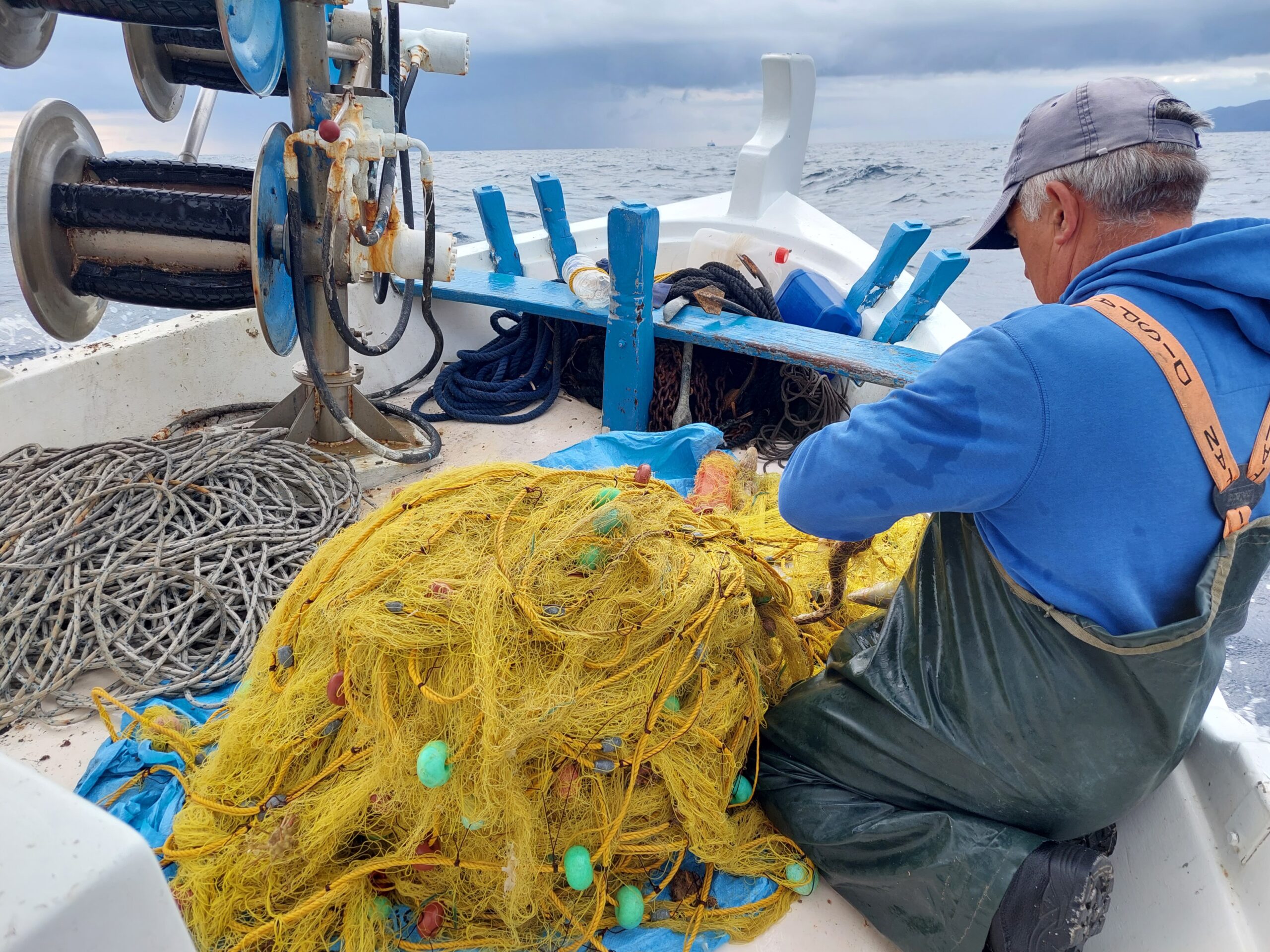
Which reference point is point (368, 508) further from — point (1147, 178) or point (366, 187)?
point (1147, 178)

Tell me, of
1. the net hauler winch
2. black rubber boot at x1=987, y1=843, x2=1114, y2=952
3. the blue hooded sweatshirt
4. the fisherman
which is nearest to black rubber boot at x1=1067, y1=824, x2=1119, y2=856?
the fisherman

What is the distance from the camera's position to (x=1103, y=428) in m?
1.32

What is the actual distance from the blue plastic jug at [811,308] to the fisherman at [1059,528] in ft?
9.48

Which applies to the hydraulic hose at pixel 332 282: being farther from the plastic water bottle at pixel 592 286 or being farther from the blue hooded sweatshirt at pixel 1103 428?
the blue hooded sweatshirt at pixel 1103 428

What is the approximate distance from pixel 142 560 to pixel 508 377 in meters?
2.26

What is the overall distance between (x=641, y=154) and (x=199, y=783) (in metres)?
47.9

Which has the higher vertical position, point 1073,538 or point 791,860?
point 1073,538

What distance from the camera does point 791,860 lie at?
1892 millimetres

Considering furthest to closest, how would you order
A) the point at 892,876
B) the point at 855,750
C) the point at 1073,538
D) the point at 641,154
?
the point at 641,154 < the point at 855,750 < the point at 892,876 < the point at 1073,538

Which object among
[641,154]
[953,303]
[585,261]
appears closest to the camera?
[585,261]

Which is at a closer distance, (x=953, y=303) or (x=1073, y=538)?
(x=1073, y=538)

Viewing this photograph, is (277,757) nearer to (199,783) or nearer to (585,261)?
(199,783)

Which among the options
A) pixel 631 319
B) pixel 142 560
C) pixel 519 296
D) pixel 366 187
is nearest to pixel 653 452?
pixel 631 319

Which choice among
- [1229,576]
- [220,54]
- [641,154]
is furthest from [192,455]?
[641,154]
